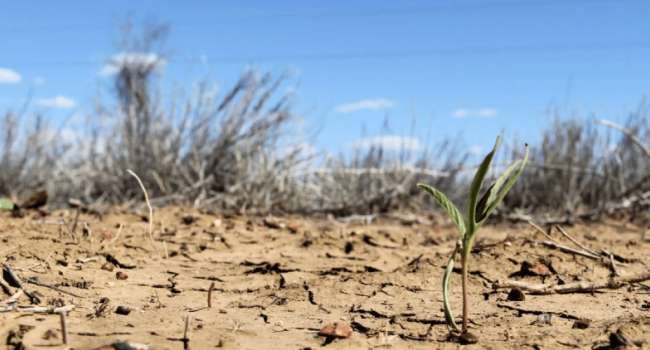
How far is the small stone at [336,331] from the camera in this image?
213 cm

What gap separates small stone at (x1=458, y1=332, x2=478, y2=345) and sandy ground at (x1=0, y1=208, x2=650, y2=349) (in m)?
0.02

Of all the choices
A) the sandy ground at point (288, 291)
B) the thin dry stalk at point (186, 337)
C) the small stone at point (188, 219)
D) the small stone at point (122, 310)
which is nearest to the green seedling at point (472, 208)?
the sandy ground at point (288, 291)

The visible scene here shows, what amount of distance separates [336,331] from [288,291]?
70 cm

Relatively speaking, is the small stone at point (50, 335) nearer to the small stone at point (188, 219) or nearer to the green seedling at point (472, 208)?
the green seedling at point (472, 208)

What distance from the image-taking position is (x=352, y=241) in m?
4.01

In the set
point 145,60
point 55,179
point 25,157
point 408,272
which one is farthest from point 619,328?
point 145,60

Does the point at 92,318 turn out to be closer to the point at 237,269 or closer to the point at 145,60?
the point at 237,269

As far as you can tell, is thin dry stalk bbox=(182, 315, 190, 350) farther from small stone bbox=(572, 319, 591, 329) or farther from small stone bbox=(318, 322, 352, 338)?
small stone bbox=(572, 319, 591, 329)

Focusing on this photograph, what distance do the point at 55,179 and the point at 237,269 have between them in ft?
16.8

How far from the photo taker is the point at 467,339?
206cm

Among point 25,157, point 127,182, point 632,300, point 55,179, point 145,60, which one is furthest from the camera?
point 145,60

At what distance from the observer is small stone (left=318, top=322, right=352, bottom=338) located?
6.99 feet

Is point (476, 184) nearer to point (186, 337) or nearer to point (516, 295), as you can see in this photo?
point (516, 295)

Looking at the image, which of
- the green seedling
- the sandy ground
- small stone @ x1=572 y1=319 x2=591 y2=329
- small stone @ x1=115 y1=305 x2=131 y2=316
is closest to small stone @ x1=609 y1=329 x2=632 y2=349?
the sandy ground
